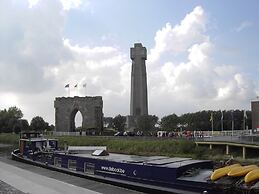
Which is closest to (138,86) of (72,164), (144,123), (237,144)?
(144,123)

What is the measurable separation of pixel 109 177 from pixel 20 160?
82.9 ft

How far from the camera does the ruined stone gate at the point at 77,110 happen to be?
14175 centimetres

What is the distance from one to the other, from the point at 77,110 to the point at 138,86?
2592cm

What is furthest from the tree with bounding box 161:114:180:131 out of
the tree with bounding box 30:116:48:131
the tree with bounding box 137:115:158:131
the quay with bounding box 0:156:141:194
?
the quay with bounding box 0:156:141:194

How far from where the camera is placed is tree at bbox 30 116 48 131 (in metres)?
185

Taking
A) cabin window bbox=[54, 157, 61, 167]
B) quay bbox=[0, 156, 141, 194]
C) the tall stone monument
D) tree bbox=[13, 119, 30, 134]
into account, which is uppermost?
the tall stone monument

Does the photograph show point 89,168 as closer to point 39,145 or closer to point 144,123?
point 39,145

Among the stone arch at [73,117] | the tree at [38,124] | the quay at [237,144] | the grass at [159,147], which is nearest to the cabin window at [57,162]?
the grass at [159,147]

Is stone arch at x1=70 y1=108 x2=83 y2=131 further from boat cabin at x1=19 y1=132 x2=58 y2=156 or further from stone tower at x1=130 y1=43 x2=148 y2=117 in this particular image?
boat cabin at x1=19 y1=132 x2=58 y2=156

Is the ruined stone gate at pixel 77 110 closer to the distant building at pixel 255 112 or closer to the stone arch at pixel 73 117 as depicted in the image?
the stone arch at pixel 73 117

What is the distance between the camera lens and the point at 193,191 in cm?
2283

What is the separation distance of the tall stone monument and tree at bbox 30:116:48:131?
62.0 metres

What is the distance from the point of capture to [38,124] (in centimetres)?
18850

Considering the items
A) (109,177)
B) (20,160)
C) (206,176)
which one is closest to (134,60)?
(20,160)
